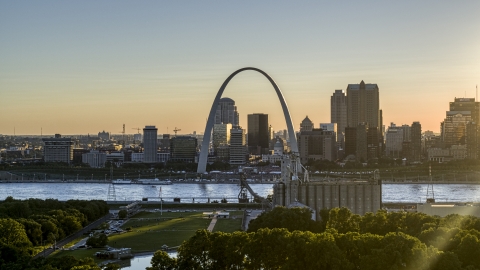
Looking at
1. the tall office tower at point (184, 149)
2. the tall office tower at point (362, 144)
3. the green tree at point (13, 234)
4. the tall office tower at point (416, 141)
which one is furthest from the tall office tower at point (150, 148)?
the green tree at point (13, 234)

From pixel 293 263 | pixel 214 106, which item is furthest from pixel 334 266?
pixel 214 106

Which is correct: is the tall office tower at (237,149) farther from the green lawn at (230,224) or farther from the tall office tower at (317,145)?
the green lawn at (230,224)

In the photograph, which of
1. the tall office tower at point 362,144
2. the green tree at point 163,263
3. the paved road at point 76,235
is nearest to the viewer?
the green tree at point 163,263

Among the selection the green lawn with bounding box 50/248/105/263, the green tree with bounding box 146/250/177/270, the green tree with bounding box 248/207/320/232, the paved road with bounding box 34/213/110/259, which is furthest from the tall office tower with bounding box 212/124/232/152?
the green tree with bounding box 146/250/177/270

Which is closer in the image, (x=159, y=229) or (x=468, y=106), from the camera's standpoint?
(x=159, y=229)

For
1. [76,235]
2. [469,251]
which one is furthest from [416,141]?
[469,251]

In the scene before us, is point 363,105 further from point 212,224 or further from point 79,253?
point 79,253

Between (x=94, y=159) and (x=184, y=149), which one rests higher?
(x=184, y=149)
